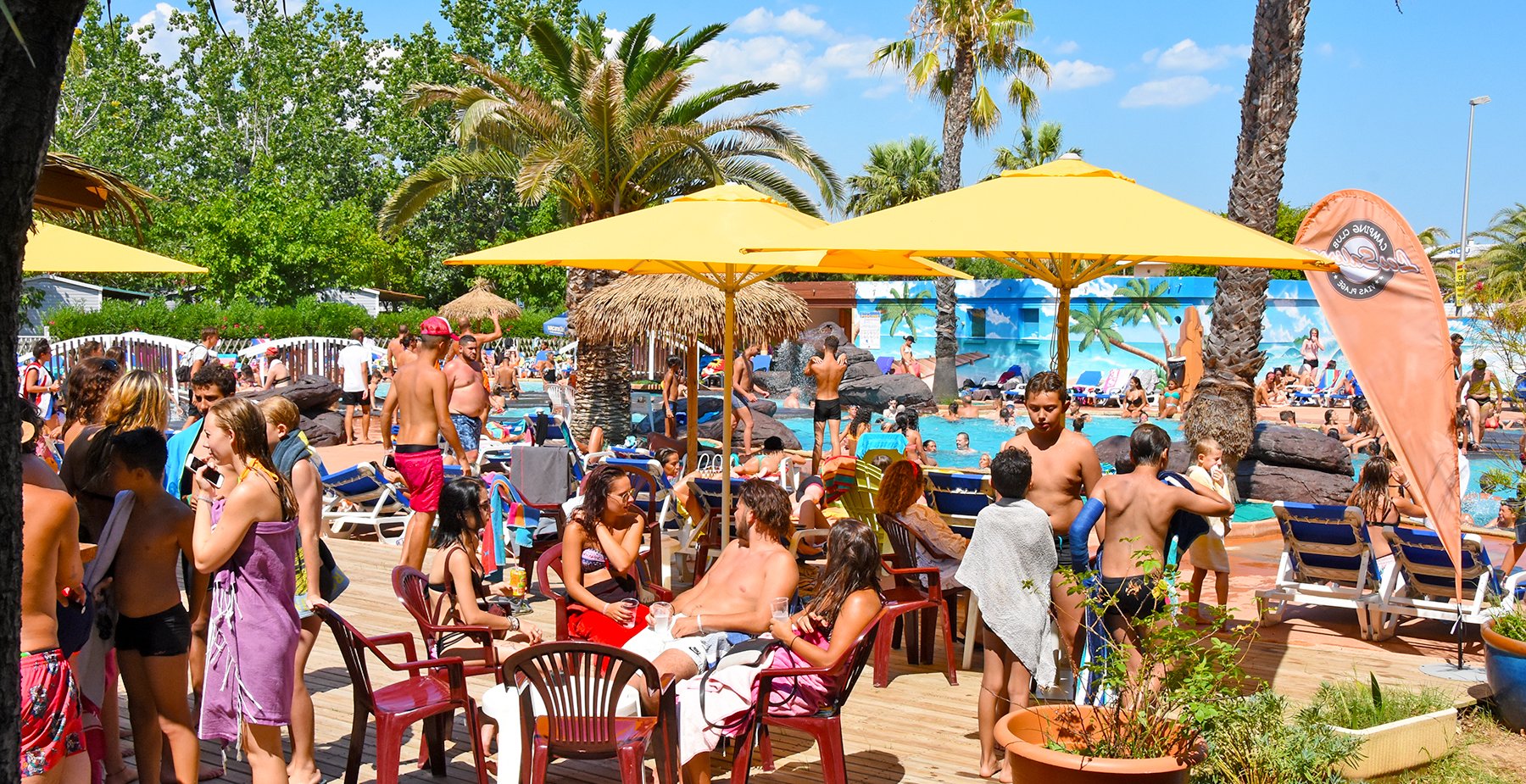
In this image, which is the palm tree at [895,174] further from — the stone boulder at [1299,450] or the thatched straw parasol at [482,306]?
→ the stone boulder at [1299,450]

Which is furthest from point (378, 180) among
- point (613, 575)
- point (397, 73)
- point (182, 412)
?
point (613, 575)

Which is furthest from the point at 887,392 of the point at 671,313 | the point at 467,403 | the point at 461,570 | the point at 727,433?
the point at 461,570

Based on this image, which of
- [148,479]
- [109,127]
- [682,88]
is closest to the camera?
[148,479]

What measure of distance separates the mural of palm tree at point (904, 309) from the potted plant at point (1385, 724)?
3158 cm

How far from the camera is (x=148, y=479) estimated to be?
13.2 ft

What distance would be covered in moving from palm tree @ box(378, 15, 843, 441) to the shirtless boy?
11.6 metres

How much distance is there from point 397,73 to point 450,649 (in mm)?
49366

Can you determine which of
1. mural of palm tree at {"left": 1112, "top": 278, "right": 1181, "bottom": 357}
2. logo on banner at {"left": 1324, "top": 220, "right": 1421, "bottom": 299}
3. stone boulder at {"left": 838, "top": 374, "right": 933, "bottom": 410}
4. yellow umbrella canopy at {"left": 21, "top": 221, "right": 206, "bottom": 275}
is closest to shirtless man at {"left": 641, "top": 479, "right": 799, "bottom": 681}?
yellow umbrella canopy at {"left": 21, "top": 221, "right": 206, "bottom": 275}

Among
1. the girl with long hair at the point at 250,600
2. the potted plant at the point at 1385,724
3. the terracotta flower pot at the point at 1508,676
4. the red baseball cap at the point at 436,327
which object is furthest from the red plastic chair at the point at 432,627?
the terracotta flower pot at the point at 1508,676

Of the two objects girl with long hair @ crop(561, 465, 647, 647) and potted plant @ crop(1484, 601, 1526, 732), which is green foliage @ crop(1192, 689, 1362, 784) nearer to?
potted plant @ crop(1484, 601, 1526, 732)

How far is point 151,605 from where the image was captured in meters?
4.04

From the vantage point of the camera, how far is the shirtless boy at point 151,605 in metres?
3.99

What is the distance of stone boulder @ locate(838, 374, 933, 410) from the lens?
2591cm

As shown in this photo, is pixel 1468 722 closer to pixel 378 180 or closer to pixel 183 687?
pixel 183 687
